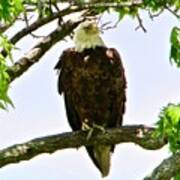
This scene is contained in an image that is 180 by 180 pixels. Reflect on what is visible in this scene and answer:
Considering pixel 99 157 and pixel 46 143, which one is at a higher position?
pixel 46 143

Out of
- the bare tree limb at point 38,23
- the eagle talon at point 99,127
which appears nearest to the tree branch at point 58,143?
the eagle talon at point 99,127

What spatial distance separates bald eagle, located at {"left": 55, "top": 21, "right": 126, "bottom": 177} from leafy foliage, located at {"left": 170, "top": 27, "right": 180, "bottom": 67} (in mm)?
1684

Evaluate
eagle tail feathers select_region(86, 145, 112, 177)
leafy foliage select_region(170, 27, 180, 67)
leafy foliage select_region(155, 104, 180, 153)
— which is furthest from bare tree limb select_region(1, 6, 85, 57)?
leafy foliage select_region(155, 104, 180, 153)

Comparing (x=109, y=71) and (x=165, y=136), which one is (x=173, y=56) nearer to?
(x=165, y=136)

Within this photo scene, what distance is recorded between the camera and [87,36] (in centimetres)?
828

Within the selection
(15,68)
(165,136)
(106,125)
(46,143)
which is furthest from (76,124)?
(165,136)

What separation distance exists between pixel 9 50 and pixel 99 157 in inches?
83.5

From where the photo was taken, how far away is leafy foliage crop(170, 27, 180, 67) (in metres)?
5.98

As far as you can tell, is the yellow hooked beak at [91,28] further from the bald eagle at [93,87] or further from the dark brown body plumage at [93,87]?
the dark brown body plumage at [93,87]

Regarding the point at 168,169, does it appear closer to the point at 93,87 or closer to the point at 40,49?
the point at 93,87

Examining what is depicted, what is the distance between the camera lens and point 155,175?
16.1ft

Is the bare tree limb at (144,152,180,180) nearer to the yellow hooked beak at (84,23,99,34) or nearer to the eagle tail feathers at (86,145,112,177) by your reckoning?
the eagle tail feathers at (86,145,112,177)

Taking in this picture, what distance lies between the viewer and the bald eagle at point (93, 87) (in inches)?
305

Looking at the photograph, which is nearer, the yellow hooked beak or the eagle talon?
the eagle talon
